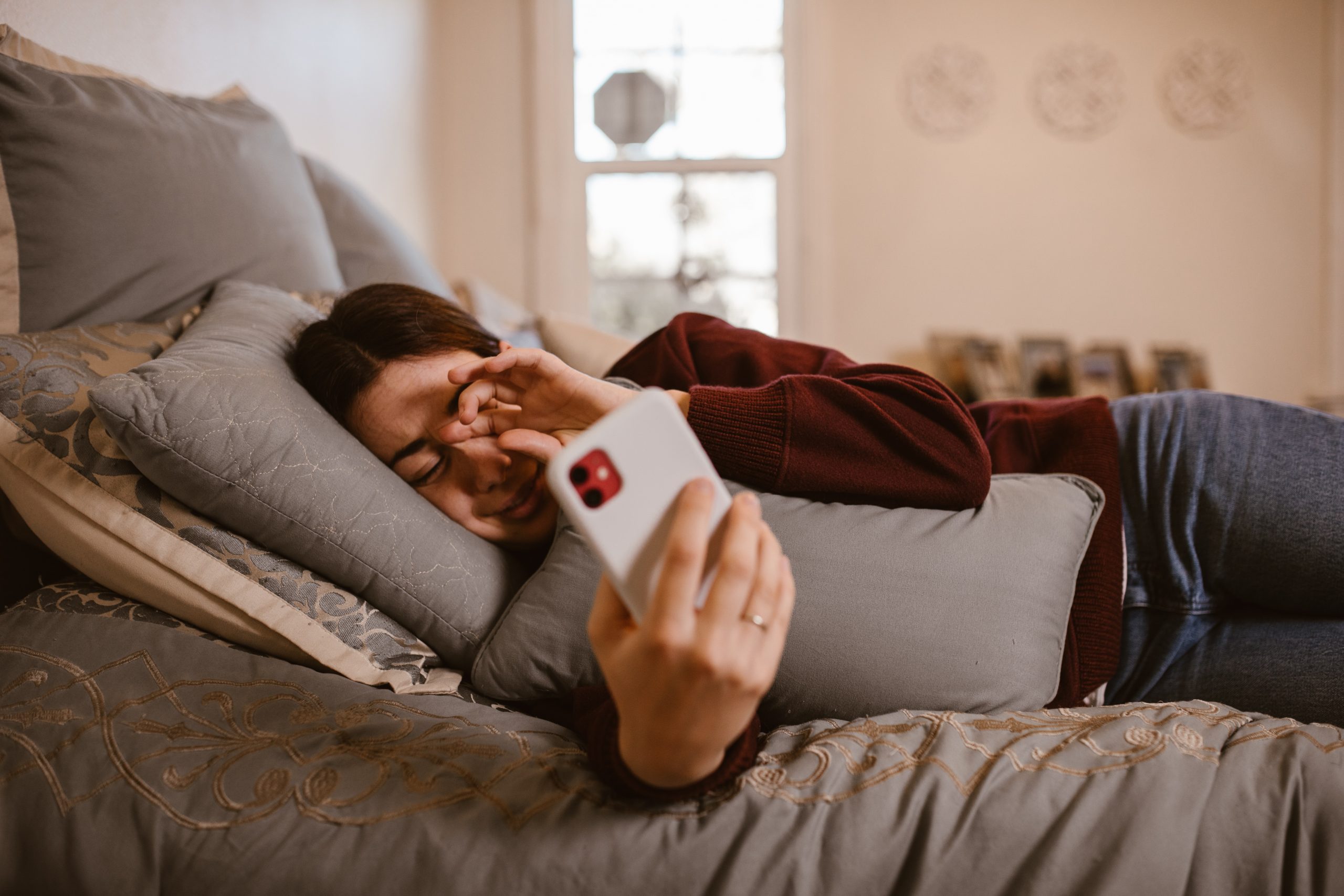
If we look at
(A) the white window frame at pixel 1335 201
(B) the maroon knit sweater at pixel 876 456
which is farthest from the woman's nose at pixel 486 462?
(A) the white window frame at pixel 1335 201

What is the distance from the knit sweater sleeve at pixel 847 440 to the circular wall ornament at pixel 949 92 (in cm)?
268

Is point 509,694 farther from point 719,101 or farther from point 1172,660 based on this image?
point 719,101

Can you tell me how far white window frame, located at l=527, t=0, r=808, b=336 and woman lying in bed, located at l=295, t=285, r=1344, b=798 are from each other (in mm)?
2326

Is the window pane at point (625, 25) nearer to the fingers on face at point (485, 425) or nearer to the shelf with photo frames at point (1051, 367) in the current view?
the shelf with photo frames at point (1051, 367)

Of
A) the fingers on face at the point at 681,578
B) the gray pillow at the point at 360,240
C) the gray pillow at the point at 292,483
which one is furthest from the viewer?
the gray pillow at the point at 360,240

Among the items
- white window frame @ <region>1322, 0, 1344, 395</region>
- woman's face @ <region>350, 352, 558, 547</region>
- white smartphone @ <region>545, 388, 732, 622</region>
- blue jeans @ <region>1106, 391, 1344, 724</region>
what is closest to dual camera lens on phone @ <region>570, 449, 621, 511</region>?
white smartphone @ <region>545, 388, 732, 622</region>

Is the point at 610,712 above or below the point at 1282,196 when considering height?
below

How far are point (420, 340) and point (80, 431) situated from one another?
33cm

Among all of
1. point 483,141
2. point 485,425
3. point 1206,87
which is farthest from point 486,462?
point 1206,87

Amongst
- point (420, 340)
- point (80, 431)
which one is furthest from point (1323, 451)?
point (80, 431)

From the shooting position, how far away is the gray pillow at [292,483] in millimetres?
738

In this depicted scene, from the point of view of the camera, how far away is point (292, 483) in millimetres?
777

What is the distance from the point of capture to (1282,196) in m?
3.24

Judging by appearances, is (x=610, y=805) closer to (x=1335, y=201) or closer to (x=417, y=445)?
(x=417, y=445)
